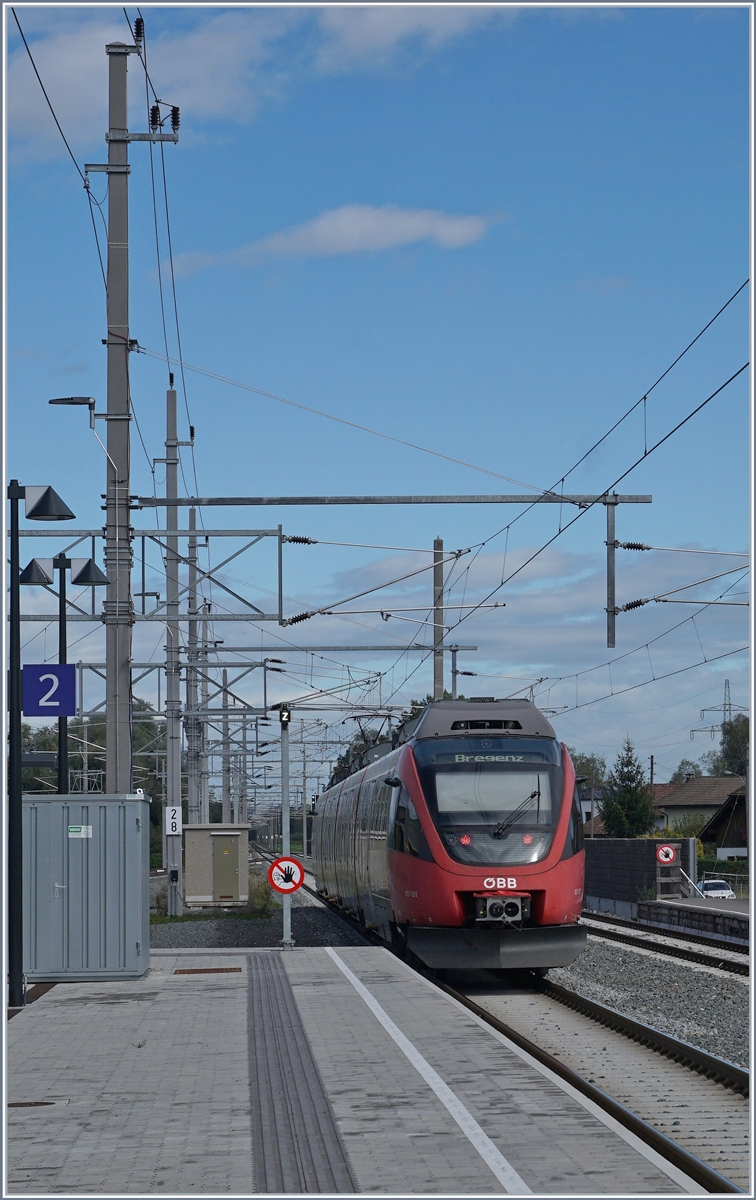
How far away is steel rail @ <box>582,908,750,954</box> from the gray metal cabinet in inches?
419

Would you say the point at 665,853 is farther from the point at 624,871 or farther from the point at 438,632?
the point at 438,632

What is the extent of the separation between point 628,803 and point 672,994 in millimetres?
49904

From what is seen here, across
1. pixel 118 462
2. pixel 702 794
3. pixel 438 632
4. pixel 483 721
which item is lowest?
pixel 702 794

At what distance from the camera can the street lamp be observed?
48.8 ft

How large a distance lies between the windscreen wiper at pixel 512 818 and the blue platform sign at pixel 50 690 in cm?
511

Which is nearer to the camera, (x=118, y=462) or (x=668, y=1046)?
(x=668, y=1046)

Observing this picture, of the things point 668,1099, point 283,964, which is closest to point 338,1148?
point 668,1099

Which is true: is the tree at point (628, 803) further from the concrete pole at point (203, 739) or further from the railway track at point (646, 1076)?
the railway track at point (646, 1076)

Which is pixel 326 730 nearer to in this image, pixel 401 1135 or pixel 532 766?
pixel 532 766

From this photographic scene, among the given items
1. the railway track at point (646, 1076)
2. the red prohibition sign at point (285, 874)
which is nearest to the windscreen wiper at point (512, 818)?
the railway track at point (646, 1076)

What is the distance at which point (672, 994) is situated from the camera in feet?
56.9

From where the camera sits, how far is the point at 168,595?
1208 inches

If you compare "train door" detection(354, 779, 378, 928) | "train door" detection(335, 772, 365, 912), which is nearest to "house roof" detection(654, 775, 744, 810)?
"train door" detection(335, 772, 365, 912)

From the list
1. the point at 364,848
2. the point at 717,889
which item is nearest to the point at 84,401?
the point at 364,848
